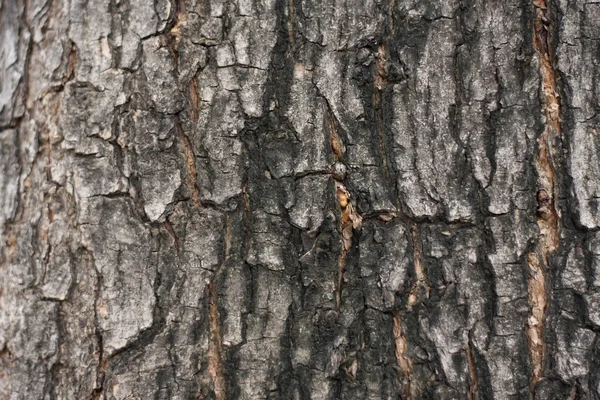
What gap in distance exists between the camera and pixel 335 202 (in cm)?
150

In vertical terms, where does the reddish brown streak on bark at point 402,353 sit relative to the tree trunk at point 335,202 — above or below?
below

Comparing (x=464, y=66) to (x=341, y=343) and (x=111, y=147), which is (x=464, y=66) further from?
(x=111, y=147)

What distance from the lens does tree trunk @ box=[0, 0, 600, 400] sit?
1.48 m

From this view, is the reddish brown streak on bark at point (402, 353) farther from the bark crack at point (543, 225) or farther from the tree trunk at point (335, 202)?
the bark crack at point (543, 225)

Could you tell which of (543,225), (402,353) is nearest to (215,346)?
(402,353)

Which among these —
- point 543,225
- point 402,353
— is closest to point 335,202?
point 402,353

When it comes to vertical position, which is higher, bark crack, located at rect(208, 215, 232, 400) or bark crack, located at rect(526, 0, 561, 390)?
bark crack, located at rect(526, 0, 561, 390)

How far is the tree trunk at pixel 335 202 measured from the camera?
4.87ft

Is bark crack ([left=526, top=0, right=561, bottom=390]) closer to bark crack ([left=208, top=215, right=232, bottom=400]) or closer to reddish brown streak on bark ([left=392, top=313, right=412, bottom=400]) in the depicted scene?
reddish brown streak on bark ([left=392, top=313, right=412, bottom=400])

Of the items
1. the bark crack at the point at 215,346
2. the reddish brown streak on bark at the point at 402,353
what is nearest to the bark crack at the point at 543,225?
the reddish brown streak on bark at the point at 402,353

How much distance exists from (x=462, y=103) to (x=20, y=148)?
4.30 ft

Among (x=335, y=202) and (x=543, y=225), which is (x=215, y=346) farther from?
(x=543, y=225)

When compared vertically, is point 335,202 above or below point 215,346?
above

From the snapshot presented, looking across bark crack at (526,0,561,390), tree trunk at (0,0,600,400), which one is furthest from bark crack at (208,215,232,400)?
bark crack at (526,0,561,390)
